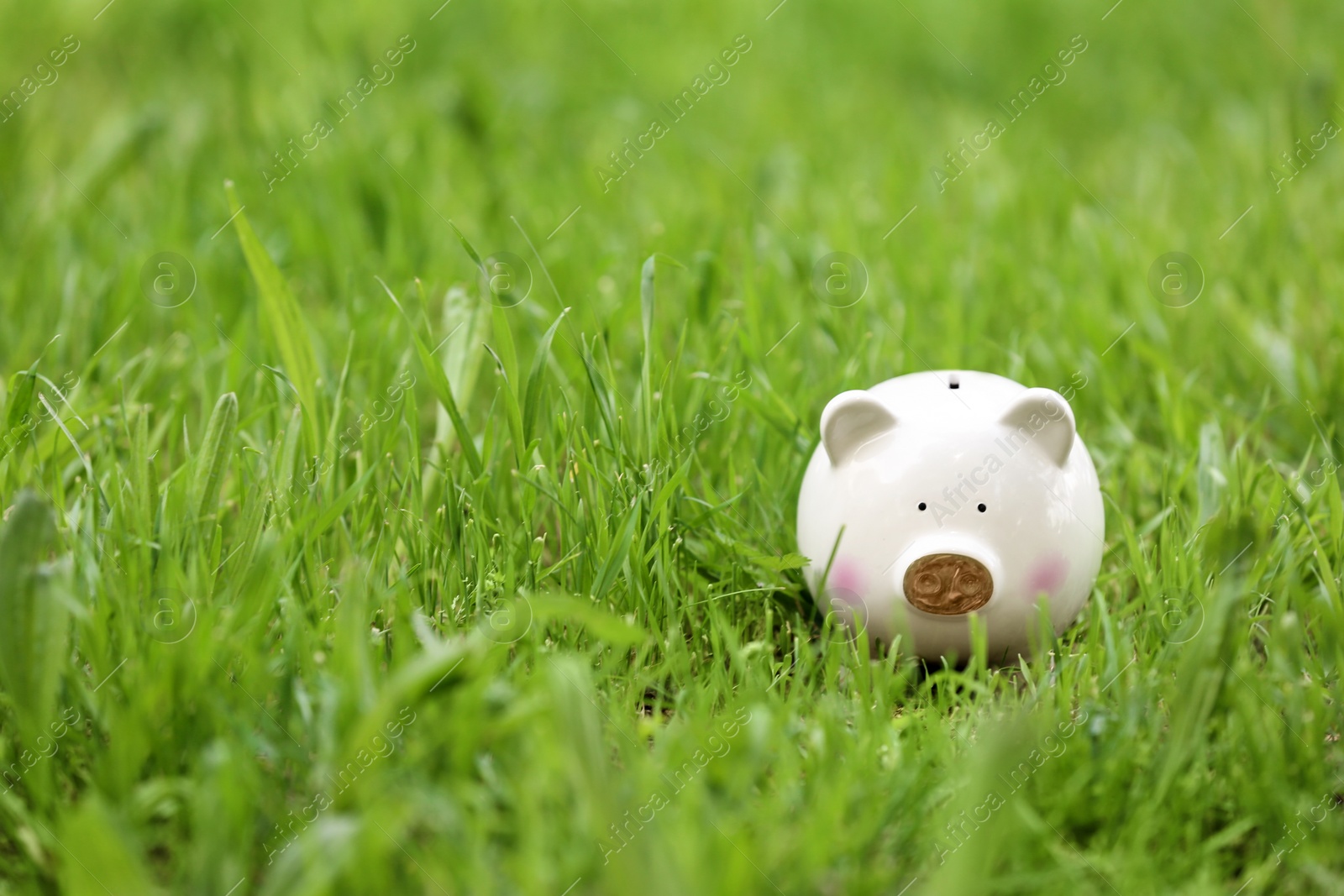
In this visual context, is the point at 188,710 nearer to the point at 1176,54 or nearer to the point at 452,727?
the point at 452,727

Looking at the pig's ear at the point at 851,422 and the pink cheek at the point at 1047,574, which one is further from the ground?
the pig's ear at the point at 851,422

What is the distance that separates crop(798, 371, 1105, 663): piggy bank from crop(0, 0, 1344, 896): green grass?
0.10 m

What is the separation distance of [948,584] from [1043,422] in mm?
315

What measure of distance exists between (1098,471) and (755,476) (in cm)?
80

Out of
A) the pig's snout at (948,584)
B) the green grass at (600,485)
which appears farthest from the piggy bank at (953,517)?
the green grass at (600,485)

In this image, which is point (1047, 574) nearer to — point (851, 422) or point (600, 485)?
point (851, 422)

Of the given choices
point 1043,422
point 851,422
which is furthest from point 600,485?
point 1043,422

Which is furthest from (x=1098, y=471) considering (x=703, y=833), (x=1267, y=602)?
(x=703, y=833)

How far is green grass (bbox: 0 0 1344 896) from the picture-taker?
1524 mm

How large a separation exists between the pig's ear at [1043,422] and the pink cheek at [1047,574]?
0.54 ft

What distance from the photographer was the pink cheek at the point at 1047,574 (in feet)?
6.31

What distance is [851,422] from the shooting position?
6.50 feet

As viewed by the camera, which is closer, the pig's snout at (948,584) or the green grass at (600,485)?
the green grass at (600,485)

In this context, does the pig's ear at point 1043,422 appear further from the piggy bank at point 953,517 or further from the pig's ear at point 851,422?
the pig's ear at point 851,422
